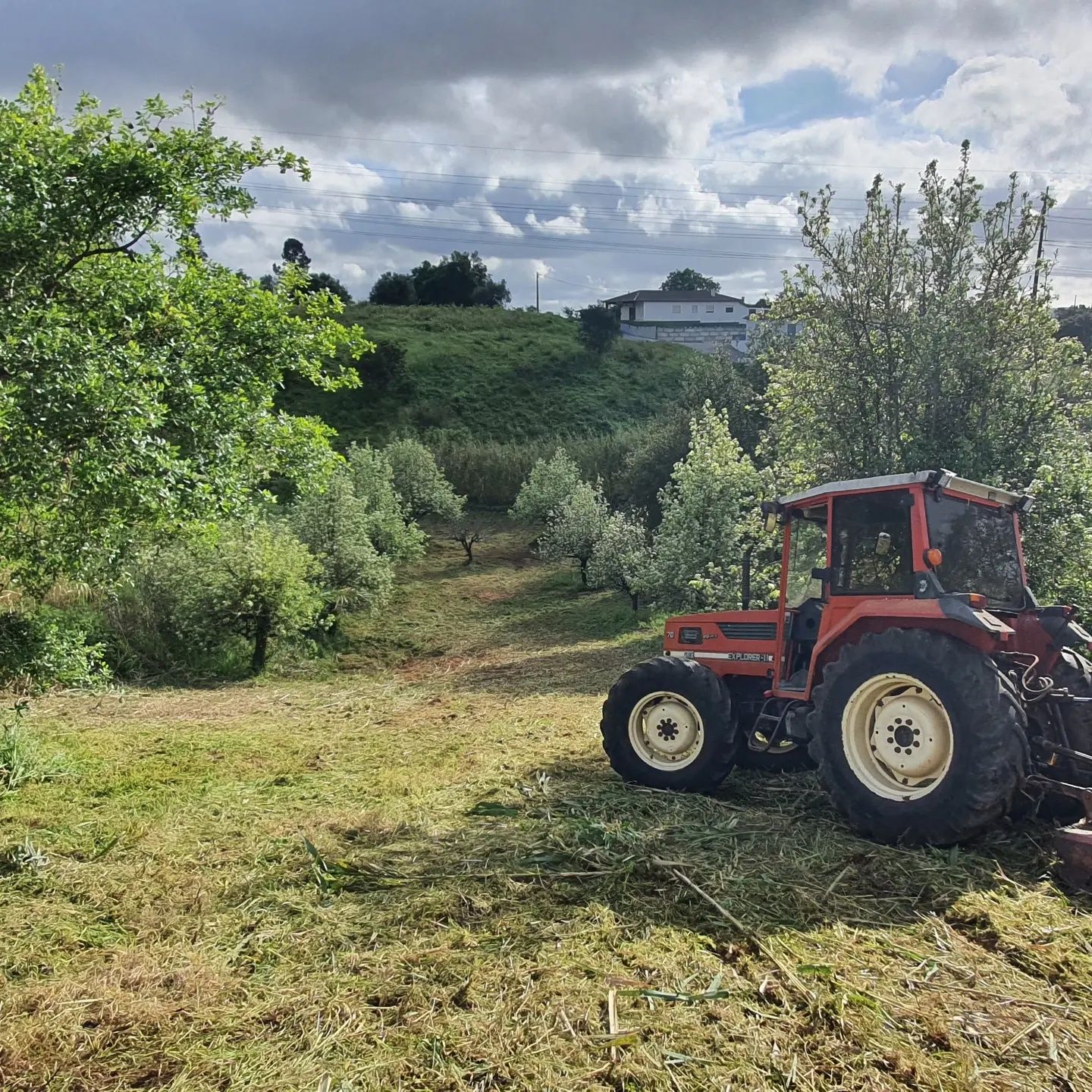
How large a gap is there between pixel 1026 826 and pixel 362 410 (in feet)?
137

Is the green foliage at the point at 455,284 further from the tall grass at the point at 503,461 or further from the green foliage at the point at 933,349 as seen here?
the green foliage at the point at 933,349

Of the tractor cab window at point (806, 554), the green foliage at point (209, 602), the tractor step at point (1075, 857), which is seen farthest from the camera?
the green foliage at point (209, 602)

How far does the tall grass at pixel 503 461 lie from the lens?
118 ft

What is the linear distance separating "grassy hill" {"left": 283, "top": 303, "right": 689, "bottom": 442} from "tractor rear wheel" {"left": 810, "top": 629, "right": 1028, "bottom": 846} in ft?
122

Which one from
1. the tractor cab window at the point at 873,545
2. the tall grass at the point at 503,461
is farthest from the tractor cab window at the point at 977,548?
the tall grass at the point at 503,461

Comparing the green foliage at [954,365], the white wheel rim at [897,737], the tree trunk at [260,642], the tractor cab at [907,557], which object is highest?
the green foliage at [954,365]

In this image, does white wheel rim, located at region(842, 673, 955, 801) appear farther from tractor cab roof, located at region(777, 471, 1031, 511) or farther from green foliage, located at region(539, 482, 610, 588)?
green foliage, located at region(539, 482, 610, 588)

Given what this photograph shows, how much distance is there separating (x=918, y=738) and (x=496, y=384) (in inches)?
1755

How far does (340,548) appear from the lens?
750 inches

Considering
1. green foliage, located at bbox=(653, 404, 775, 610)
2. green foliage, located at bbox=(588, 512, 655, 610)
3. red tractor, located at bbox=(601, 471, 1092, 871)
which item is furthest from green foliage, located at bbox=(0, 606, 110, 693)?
green foliage, located at bbox=(588, 512, 655, 610)

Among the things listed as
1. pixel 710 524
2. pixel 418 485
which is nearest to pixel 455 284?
pixel 418 485

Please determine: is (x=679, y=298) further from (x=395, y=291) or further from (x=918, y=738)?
(x=918, y=738)

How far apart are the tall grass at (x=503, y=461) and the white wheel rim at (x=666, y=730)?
2908 cm

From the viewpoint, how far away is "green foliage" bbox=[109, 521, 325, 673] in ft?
47.0
